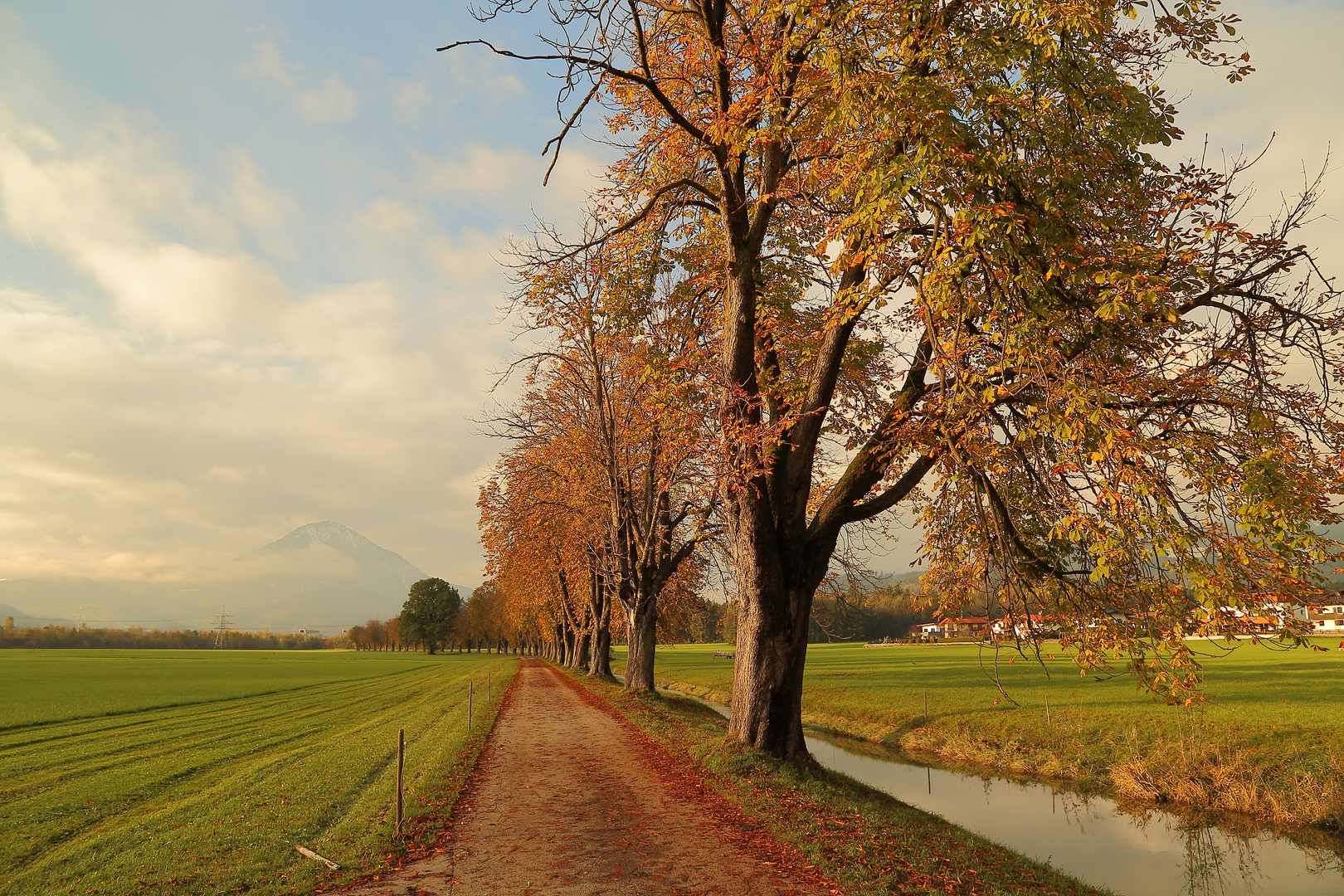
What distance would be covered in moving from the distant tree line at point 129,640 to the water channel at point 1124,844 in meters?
156

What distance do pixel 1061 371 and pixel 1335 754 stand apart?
50.2ft

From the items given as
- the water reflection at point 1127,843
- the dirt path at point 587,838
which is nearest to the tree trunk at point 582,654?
the water reflection at point 1127,843

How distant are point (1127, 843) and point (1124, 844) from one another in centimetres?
9

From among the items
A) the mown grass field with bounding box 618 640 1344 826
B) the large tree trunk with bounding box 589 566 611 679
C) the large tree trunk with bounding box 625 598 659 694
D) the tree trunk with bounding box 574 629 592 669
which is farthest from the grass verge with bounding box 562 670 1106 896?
the tree trunk with bounding box 574 629 592 669

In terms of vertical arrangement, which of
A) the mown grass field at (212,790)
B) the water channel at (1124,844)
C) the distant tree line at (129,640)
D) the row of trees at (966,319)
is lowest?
the distant tree line at (129,640)

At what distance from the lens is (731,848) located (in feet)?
26.8

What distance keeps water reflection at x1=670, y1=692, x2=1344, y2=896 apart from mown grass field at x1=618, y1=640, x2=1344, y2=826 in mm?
1121

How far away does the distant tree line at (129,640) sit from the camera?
126125 millimetres

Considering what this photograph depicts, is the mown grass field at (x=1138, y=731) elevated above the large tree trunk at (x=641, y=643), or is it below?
below

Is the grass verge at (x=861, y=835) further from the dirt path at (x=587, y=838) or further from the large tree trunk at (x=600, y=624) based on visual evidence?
the large tree trunk at (x=600, y=624)

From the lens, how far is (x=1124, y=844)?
513 inches

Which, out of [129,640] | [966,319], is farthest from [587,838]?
[129,640]

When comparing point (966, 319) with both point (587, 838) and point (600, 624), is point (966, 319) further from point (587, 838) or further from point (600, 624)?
point (600, 624)

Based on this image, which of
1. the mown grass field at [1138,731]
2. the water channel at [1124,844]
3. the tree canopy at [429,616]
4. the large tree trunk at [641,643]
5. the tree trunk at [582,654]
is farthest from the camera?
the tree canopy at [429,616]
